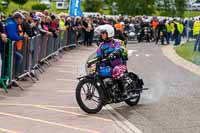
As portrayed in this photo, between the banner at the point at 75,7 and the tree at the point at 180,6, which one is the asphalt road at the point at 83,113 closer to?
the banner at the point at 75,7

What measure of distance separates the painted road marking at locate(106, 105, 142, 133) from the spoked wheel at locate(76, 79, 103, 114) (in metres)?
0.35

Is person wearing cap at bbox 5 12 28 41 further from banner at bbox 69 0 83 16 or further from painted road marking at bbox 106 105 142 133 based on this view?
banner at bbox 69 0 83 16

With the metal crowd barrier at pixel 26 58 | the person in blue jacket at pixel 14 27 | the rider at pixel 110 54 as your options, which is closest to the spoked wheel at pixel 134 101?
the rider at pixel 110 54

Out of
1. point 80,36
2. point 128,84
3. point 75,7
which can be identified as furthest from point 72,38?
point 128,84

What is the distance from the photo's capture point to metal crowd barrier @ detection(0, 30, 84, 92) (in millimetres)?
14172

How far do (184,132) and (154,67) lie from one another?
40.8 ft

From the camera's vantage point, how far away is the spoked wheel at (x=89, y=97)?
11.6 m

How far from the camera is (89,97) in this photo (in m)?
11.8

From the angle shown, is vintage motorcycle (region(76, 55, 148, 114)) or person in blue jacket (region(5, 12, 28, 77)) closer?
vintage motorcycle (region(76, 55, 148, 114))

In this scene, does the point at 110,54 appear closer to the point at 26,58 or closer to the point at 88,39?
the point at 26,58

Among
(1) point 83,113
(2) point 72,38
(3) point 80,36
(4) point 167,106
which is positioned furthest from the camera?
(3) point 80,36

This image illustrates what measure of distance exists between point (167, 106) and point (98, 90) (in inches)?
66.8

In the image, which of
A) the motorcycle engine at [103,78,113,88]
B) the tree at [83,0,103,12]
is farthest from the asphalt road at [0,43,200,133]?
the tree at [83,0,103,12]

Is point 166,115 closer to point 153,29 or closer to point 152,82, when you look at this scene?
point 152,82
